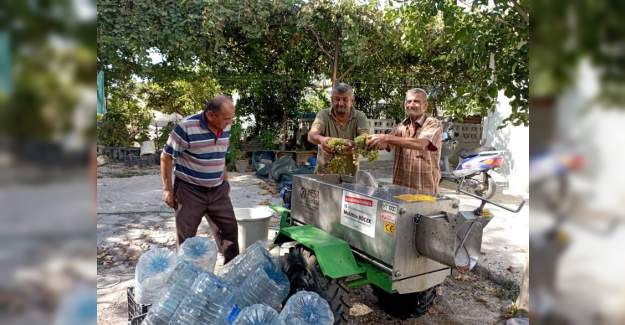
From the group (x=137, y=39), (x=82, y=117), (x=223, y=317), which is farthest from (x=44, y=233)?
(x=137, y=39)

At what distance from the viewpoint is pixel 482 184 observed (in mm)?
8023

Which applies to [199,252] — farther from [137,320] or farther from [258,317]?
[258,317]

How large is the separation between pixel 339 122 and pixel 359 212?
1.33 meters

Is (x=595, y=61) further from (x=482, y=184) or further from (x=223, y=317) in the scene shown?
(x=482, y=184)

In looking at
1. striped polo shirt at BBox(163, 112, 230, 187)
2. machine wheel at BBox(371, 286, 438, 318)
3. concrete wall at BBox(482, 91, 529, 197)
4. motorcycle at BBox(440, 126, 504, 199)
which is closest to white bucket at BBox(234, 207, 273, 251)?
striped polo shirt at BBox(163, 112, 230, 187)

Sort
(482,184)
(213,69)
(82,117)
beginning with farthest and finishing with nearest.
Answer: (213,69) → (482,184) → (82,117)

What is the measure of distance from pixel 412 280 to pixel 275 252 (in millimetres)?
2504

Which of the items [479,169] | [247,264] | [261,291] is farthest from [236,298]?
[479,169]

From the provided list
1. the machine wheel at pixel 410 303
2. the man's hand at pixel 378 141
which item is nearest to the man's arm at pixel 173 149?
the man's hand at pixel 378 141

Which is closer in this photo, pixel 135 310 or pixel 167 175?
pixel 135 310

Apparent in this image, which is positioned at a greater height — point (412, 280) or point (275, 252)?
point (412, 280)

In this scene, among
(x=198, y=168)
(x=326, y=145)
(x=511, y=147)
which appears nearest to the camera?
(x=326, y=145)

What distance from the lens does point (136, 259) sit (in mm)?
4934

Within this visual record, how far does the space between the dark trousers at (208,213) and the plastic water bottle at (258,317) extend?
1.46 metres
